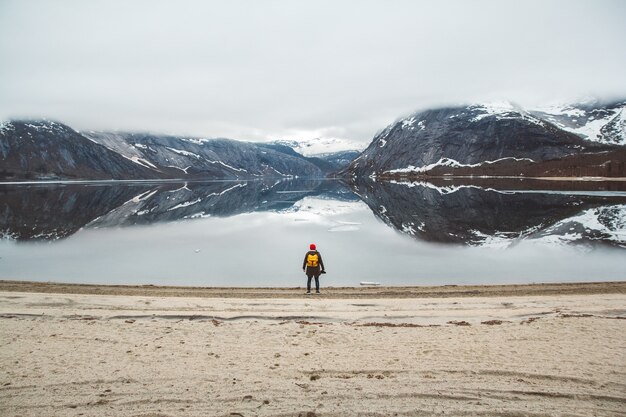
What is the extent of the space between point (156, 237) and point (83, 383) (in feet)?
123

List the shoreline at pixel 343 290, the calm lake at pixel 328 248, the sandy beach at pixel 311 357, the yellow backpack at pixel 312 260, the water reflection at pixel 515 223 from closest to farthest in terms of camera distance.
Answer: the sandy beach at pixel 311 357 < the shoreline at pixel 343 290 < the yellow backpack at pixel 312 260 < the calm lake at pixel 328 248 < the water reflection at pixel 515 223

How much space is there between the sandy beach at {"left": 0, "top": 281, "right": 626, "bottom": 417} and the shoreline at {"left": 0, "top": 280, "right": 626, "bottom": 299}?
2279 mm

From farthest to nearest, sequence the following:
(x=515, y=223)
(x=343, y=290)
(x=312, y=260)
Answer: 1. (x=515, y=223)
2. (x=343, y=290)
3. (x=312, y=260)

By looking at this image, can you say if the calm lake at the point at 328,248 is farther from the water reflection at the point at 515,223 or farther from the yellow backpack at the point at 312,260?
the yellow backpack at the point at 312,260

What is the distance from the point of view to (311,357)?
458 inches

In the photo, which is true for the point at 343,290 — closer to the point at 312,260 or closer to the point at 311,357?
the point at 312,260

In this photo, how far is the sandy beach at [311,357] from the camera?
9.06 meters

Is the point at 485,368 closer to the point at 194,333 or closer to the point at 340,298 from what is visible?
the point at 194,333

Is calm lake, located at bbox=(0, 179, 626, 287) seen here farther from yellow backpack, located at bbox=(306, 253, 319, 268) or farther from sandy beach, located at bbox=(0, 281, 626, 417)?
sandy beach, located at bbox=(0, 281, 626, 417)

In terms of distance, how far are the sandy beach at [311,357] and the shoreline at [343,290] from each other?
2.28 meters

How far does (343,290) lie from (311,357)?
11121mm

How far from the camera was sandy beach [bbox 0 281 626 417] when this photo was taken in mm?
9062

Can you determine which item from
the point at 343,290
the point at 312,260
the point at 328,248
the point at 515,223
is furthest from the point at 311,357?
the point at 515,223

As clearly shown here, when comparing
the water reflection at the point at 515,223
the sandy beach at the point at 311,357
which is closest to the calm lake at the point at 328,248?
the water reflection at the point at 515,223
